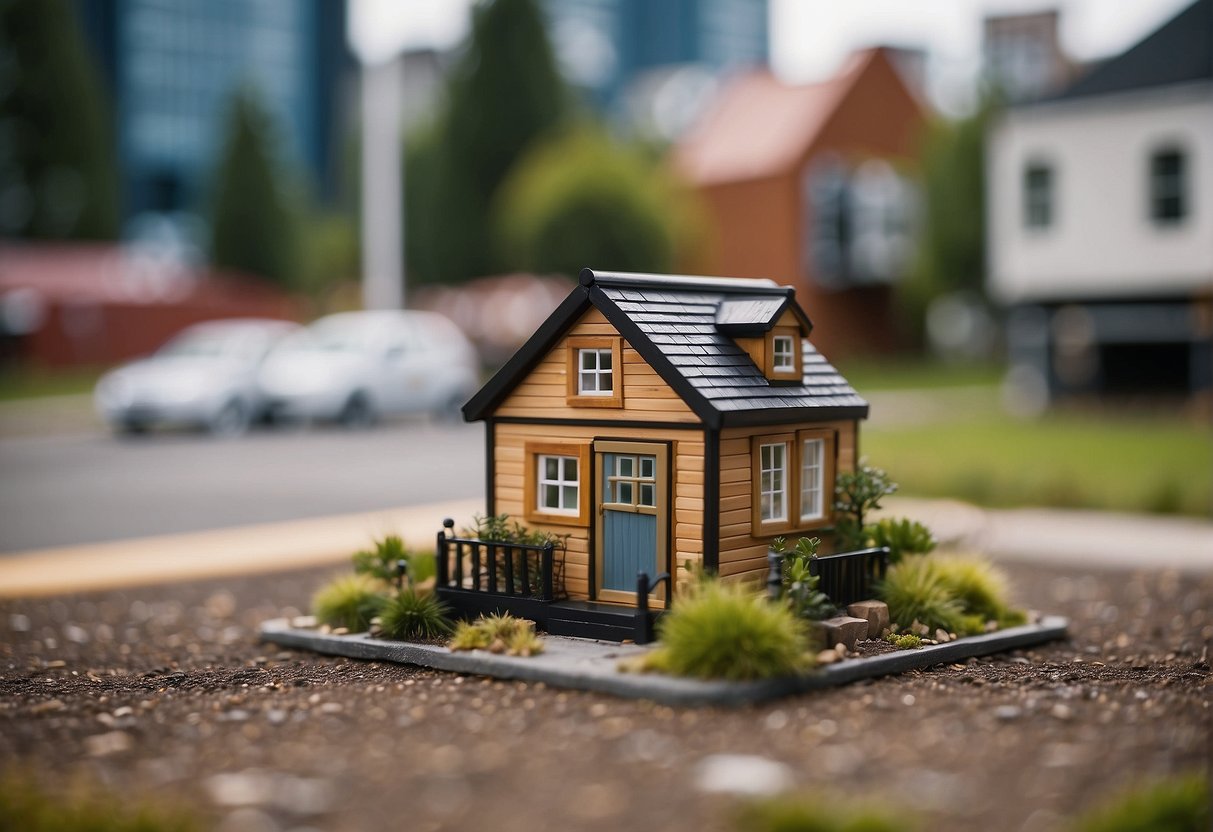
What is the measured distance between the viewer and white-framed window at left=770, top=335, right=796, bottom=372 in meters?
10.4

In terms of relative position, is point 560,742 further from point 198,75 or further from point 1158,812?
point 198,75

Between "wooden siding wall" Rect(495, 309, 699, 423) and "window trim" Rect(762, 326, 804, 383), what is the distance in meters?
0.86

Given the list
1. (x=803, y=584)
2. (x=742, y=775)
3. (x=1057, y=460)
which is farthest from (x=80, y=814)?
(x=1057, y=460)

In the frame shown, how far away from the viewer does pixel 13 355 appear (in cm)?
4188

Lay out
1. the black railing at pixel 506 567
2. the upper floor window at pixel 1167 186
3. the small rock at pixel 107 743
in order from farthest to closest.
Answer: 1. the upper floor window at pixel 1167 186
2. the black railing at pixel 506 567
3. the small rock at pixel 107 743

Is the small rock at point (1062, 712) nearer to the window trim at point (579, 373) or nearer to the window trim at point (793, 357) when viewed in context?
the window trim at point (793, 357)

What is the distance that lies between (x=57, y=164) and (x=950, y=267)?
115 ft

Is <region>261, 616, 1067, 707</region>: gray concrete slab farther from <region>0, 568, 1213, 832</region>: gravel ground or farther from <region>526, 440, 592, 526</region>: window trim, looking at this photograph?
<region>526, 440, 592, 526</region>: window trim

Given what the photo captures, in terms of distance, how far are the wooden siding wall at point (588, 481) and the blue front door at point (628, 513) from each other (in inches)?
3.0

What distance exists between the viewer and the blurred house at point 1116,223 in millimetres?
29531

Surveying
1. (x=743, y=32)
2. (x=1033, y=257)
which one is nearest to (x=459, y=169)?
(x=1033, y=257)

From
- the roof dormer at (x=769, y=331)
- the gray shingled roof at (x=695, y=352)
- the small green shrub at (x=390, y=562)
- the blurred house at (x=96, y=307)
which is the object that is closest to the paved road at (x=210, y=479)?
the small green shrub at (x=390, y=562)

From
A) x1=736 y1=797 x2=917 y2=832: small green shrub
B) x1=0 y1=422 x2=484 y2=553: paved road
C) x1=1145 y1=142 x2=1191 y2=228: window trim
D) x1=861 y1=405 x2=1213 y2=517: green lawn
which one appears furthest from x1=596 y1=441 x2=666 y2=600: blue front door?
x1=1145 y1=142 x2=1191 y2=228: window trim

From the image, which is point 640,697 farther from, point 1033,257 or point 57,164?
point 57,164
